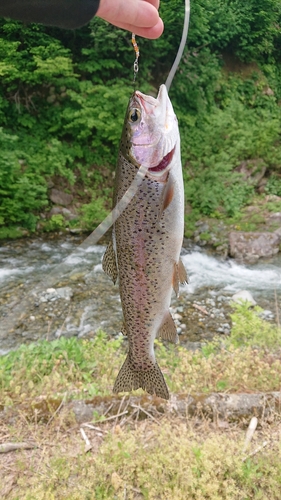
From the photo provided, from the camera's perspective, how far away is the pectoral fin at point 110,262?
163cm

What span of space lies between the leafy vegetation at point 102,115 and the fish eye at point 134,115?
768 centimetres

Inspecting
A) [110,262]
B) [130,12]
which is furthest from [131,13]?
[110,262]

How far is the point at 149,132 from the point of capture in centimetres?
144

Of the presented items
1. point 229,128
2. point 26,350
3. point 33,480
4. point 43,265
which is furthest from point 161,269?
point 229,128

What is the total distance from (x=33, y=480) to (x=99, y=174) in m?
8.99

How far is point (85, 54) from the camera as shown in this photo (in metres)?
10.2

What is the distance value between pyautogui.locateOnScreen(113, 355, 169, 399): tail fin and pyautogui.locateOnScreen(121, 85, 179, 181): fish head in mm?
910

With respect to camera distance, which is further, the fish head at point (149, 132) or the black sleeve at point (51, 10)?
the fish head at point (149, 132)

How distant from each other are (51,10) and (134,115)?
420 millimetres

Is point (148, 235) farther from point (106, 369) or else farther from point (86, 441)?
point (106, 369)

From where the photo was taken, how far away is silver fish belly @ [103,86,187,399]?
1442 mm

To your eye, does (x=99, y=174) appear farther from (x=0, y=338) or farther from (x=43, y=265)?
(x=0, y=338)

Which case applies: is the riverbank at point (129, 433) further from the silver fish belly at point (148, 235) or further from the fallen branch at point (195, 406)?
the silver fish belly at point (148, 235)

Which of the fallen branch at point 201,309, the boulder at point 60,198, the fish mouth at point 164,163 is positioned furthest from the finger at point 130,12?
the boulder at point 60,198
